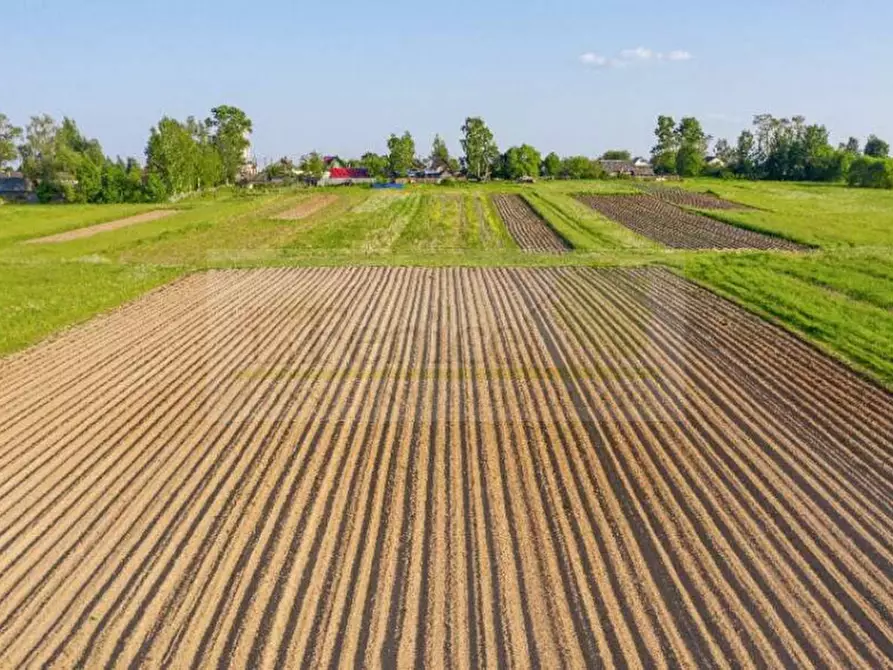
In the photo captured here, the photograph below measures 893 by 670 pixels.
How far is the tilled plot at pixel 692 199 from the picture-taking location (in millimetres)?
55559

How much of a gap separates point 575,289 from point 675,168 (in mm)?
106427

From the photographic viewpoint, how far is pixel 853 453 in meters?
11.5

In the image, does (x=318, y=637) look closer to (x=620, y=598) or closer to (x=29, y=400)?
(x=620, y=598)

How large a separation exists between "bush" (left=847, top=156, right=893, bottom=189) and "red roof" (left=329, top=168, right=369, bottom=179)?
74.9 metres

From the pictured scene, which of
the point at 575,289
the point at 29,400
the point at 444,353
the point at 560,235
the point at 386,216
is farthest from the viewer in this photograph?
the point at 386,216

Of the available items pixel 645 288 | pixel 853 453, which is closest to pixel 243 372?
pixel 853 453

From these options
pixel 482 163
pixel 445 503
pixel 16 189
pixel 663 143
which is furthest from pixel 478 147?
pixel 445 503

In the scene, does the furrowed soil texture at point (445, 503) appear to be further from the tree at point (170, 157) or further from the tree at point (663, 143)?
the tree at point (663, 143)

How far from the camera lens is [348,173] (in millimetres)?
114688

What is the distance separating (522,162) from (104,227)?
76321mm

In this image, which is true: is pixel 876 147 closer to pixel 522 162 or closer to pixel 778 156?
pixel 778 156

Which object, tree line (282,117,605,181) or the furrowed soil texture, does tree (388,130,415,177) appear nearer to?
tree line (282,117,605,181)

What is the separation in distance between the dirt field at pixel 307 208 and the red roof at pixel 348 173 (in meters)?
40.3

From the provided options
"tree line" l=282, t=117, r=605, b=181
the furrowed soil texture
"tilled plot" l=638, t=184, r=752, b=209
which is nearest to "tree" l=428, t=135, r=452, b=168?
"tree line" l=282, t=117, r=605, b=181
